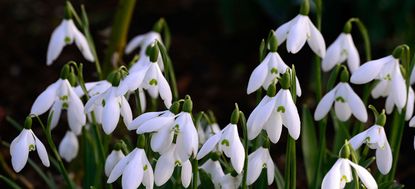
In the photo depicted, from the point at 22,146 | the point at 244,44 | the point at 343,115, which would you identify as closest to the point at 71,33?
the point at 22,146

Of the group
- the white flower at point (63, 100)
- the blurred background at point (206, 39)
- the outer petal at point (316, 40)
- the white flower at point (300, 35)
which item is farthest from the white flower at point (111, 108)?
the blurred background at point (206, 39)

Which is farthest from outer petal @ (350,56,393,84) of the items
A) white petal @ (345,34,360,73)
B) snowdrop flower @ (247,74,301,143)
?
white petal @ (345,34,360,73)

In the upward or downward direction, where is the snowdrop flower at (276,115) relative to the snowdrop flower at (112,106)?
downward

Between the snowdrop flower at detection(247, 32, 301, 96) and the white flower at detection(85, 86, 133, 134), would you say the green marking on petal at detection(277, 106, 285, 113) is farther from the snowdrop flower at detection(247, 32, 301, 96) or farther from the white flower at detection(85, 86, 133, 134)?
the white flower at detection(85, 86, 133, 134)

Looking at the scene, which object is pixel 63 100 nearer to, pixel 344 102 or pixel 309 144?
pixel 344 102

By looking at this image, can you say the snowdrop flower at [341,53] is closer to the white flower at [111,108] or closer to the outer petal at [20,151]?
the white flower at [111,108]

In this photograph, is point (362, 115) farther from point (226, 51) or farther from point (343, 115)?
point (226, 51)

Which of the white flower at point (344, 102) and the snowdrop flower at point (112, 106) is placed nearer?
the snowdrop flower at point (112, 106)
